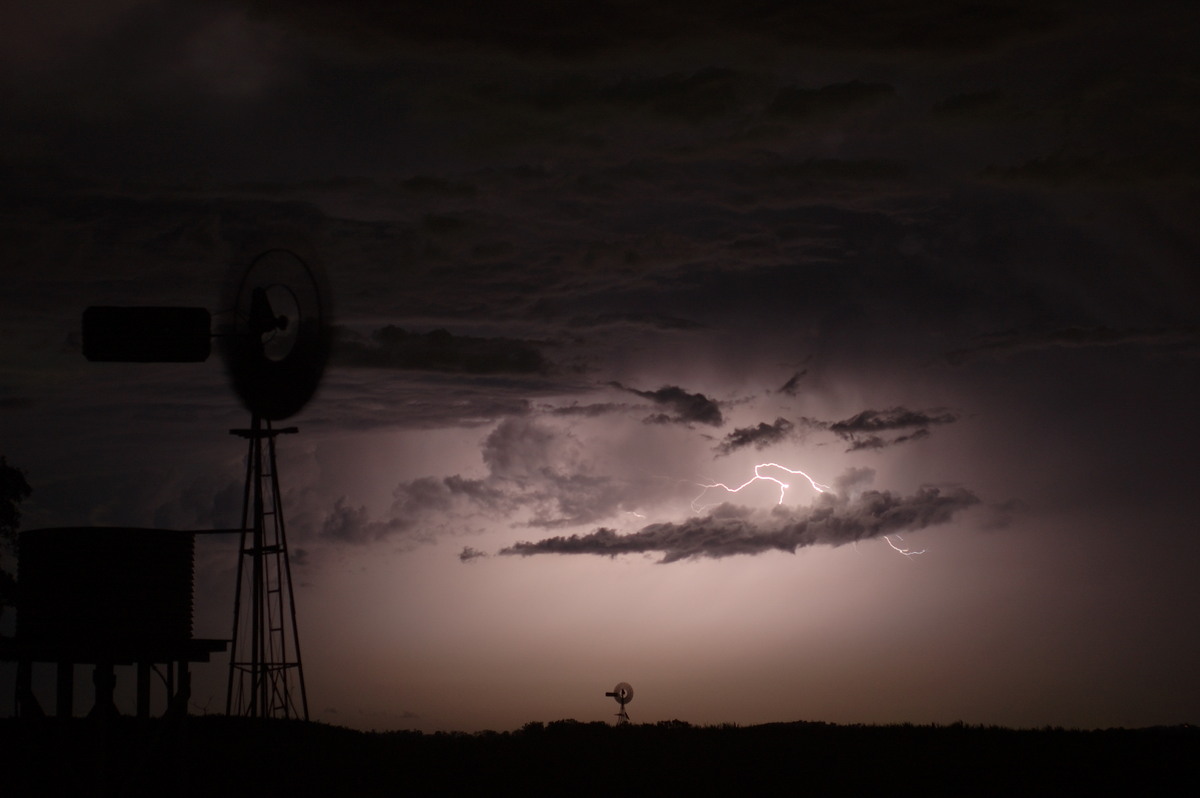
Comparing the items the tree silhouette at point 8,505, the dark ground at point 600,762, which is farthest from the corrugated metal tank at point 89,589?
the tree silhouette at point 8,505

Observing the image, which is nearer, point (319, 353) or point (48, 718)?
point (48, 718)

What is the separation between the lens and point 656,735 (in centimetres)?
3281

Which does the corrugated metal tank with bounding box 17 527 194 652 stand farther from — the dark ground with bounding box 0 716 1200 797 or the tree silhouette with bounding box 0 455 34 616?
the tree silhouette with bounding box 0 455 34 616

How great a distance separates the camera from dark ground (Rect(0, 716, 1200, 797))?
22609 millimetres

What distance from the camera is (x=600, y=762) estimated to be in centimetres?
2789

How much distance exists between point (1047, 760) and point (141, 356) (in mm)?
20468

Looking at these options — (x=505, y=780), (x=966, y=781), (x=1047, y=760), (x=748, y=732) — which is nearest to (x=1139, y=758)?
(x=1047, y=760)

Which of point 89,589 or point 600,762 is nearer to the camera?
point 89,589

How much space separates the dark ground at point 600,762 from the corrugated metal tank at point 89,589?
1902 millimetres

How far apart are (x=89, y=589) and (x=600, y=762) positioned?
12.7 meters

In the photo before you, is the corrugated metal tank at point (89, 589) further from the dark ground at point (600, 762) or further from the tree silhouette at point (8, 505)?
the tree silhouette at point (8, 505)

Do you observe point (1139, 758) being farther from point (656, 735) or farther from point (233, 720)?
point (233, 720)

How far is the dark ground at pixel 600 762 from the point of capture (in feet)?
74.2

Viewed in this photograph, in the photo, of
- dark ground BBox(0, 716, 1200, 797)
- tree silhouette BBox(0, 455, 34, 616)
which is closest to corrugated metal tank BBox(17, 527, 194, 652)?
dark ground BBox(0, 716, 1200, 797)
